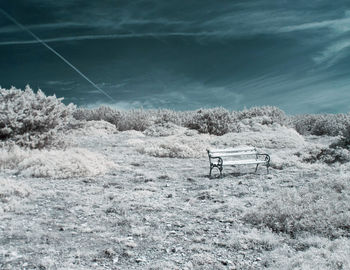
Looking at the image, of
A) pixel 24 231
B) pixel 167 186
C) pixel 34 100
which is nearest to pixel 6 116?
pixel 34 100

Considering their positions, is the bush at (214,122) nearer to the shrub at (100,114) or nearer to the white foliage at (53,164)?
the shrub at (100,114)

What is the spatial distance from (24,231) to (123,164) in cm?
574

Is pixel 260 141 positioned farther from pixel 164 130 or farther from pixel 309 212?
pixel 309 212

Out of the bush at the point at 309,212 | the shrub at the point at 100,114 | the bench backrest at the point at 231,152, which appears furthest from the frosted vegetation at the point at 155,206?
the shrub at the point at 100,114

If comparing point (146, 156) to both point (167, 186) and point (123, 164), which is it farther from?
point (167, 186)

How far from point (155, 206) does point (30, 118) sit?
6.73 metres

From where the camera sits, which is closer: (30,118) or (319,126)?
(30,118)

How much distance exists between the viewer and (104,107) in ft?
88.4

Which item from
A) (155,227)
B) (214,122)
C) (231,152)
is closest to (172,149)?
(231,152)

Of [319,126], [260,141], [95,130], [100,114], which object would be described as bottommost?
[260,141]

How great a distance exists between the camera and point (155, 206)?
616 centimetres

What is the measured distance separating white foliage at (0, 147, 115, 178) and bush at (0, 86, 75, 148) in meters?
1.06

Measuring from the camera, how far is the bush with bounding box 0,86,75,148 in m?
10.7

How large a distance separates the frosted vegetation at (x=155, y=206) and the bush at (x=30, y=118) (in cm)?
4
